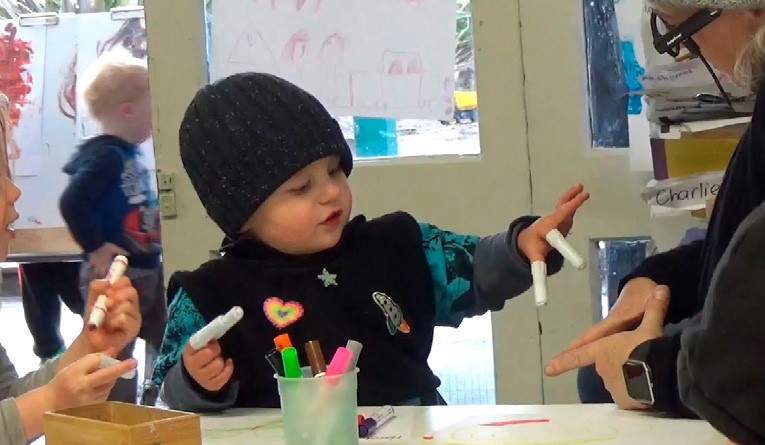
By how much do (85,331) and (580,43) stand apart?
1.17 meters

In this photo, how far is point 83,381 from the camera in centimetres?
110

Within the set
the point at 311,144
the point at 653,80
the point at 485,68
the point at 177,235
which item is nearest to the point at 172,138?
the point at 177,235

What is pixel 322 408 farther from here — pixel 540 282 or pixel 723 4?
pixel 723 4

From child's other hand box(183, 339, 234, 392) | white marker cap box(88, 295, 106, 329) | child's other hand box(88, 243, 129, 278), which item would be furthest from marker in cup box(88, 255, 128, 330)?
child's other hand box(88, 243, 129, 278)

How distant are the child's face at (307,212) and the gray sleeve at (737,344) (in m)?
1.06

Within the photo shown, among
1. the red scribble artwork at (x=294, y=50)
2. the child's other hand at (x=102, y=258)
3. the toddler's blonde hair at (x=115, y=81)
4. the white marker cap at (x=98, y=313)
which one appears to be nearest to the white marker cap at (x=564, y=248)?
the white marker cap at (x=98, y=313)

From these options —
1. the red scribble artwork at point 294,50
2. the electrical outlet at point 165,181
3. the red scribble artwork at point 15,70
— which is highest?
the red scribble artwork at point 15,70

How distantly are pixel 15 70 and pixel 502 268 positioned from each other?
200cm

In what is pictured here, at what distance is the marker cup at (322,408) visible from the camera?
966 millimetres

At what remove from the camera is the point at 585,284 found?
204 cm

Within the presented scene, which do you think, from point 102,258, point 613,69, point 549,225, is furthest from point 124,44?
point 549,225

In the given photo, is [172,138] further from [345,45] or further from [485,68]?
[485,68]

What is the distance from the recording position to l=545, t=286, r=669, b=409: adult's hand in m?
1.11

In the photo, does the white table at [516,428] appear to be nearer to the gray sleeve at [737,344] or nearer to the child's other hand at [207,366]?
the child's other hand at [207,366]
